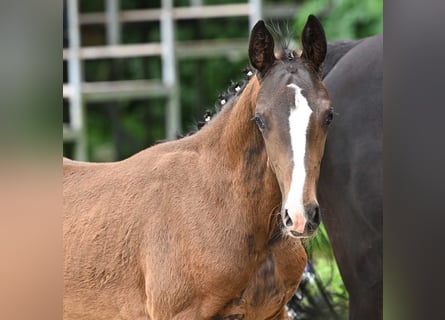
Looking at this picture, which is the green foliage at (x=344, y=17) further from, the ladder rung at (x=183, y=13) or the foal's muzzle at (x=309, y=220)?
the foal's muzzle at (x=309, y=220)

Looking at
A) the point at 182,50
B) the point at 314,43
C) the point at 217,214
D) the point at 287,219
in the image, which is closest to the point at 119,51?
the point at 182,50

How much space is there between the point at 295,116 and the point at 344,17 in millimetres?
2819

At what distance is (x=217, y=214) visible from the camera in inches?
117

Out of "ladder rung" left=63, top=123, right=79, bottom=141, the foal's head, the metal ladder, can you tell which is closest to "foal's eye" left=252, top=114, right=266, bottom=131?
the foal's head

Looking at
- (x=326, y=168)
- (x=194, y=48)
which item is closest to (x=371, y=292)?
(x=326, y=168)

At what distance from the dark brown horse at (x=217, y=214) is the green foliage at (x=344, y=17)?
2.36 metres

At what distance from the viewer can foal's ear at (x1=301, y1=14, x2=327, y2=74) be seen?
9.19 ft

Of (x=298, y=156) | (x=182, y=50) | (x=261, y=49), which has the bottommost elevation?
(x=298, y=156)

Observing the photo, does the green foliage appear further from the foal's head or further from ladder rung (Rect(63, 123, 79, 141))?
the foal's head

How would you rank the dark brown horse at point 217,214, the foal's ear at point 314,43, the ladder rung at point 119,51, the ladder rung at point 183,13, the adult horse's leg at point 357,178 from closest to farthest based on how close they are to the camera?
the dark brown horse at point 217,214 → the foal's ear at point 314,43 → the adult horse's leg at point 357,178 → the ladder rung at point 183,13 → the ladder rung at point 119,51

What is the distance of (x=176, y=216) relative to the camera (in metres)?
3.01

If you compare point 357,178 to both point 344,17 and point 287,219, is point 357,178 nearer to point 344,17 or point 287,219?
point 287,219

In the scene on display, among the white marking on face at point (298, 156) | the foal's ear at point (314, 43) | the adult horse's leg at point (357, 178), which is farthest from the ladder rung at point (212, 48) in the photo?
the white marking on face at point (298, 156)

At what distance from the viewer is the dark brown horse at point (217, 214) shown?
2.69m
